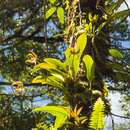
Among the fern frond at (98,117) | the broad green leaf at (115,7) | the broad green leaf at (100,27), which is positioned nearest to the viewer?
the fern frond at (98,117)

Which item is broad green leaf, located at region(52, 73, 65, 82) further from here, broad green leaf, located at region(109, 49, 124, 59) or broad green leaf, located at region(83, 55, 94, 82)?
broad green leaf, located at region(109, 49, 124, 59)

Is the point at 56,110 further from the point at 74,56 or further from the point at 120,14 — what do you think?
the point at 120,14

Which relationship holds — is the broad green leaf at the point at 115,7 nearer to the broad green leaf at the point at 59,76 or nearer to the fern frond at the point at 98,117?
the broad green leaf at the point at 59,76

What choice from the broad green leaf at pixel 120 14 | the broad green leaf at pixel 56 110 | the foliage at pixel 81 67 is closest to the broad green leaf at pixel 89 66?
the foliage at pixel 81 67

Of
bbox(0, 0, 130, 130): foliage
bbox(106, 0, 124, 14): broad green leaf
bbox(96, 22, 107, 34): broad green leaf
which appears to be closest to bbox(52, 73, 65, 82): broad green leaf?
bbox(0, 0, 130, 130): foliage

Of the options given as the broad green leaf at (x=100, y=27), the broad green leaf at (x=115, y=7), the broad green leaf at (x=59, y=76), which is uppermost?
the broad green leaf at (x=115, y=7)

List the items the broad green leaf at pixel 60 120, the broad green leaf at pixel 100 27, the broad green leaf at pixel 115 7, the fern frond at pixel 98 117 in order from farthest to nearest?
the broad green leaf at pixel 115 7 < the broad green leaf at pixel 100 27 < the broad green leaf at pixel 60 120 < the fern frond at pixel 98 117

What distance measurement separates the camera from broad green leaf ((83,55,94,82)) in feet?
3.81

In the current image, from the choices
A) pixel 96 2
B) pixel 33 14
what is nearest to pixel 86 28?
pixel 96 2

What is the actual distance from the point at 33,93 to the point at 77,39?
4.28 m

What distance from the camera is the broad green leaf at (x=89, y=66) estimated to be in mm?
1162

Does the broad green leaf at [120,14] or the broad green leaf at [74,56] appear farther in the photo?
the broad green leaf at [120,14]

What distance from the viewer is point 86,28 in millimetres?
1252

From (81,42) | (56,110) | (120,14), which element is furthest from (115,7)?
(56,110)
